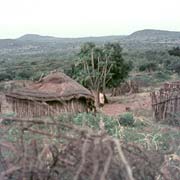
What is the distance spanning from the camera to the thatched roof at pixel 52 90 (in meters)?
20.0

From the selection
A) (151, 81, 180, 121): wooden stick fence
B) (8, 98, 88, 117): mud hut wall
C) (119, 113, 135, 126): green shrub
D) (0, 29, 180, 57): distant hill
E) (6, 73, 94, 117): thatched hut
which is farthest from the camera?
(0, 29, 180, 57): distant hill

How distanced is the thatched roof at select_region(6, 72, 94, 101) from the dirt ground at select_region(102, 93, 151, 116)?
2.30m

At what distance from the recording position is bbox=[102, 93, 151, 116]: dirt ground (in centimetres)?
2306

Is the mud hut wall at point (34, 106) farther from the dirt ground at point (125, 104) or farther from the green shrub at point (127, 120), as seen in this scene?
the green shrub at point (127, 120)

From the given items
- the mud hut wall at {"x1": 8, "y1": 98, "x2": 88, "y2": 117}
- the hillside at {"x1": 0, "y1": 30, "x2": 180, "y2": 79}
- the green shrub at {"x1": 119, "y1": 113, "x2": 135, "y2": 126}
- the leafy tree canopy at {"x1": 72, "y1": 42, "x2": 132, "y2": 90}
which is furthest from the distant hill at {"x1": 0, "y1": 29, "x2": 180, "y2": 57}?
the green shrub at {"x1": 119, "y1": 113, "x2": 135, "y2": 126}

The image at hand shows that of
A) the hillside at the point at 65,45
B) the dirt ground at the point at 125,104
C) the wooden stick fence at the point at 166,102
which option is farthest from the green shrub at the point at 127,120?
the hillside at the point at 65,45

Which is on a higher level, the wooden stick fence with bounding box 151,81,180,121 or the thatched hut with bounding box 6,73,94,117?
the wooden stick fence with bounding box 151,81,180,121

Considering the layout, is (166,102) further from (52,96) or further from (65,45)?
(65,45)

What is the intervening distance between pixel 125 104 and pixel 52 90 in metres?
6.47

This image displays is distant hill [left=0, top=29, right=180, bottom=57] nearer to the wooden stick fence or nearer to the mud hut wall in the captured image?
the mud hut wall

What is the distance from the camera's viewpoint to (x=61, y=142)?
401 cm

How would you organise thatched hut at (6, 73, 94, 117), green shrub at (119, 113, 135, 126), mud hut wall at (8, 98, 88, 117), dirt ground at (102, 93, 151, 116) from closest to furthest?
1. green shrub at (119, 113, 135, 126)
2. mud hut wall at (8, 98, 88, 117)
3. thatched hut at (6, 73, 94, 117)
4. dirt ground at (102, 93, 151, 116)

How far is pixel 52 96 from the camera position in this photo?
64.8 feet

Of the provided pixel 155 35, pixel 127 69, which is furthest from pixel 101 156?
→ pixel 155 35
